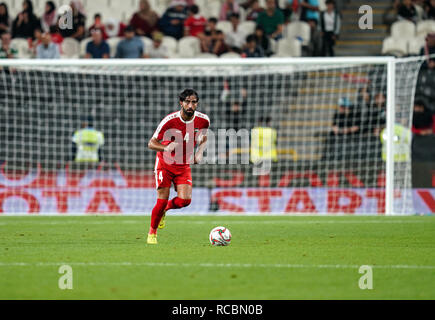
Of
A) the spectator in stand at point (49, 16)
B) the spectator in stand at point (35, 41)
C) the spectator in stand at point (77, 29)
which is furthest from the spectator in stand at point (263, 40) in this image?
the spectator in stand at point (49, 16)

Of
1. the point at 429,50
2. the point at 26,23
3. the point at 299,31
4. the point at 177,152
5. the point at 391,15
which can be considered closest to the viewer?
the point at 177,152

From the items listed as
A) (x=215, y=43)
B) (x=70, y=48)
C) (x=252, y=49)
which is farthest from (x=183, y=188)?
(x=70, y=48)

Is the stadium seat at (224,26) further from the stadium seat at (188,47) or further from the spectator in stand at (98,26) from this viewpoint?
the spectator in stand at (98,26)

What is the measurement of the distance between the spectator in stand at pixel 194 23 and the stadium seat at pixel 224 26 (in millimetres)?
370

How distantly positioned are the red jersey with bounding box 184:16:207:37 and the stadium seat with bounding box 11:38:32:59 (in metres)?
4.10

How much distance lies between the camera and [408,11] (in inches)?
843

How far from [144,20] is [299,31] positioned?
404 cm

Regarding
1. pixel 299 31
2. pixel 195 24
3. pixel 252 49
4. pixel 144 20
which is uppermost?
pixel 144 20

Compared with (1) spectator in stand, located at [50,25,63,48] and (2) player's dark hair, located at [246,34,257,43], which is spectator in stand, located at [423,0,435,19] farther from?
(1) spectator in stand, located at [50,25,63,48]

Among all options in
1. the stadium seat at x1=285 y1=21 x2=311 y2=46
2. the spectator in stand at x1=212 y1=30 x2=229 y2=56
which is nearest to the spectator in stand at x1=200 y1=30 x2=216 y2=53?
Answer: the spectator in stand at x1=212 y1=30 x2=229 y2=56

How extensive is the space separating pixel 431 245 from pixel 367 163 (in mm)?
7007

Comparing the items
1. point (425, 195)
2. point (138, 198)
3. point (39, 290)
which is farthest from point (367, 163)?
point (39, 290)

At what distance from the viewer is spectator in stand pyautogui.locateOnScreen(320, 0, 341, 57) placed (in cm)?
2064

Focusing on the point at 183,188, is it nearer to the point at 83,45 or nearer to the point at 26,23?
the point at 83,45
